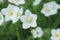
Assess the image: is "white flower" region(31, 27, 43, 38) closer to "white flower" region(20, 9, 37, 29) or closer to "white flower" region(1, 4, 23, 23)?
"white flower" region(20, 9, 37, 29)

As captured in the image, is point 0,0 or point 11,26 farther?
point 0,0

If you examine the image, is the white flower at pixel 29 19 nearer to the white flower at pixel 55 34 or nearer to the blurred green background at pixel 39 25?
the white flower at pixel 55 34

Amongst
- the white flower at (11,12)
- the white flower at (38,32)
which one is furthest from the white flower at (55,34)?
the white flower at (11,12)

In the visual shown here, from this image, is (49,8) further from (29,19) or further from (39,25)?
(29,19)

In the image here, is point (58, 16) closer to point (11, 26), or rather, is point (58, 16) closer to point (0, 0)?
point (11, 26)

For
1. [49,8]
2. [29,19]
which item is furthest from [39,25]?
[29,19]

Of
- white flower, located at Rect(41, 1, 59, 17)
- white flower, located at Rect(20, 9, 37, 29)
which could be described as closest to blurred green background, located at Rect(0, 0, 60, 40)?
white flower, located at Rect(41, 1, 59, 17)

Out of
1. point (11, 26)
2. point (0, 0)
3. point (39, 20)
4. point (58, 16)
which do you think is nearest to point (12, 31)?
point (11, 26)

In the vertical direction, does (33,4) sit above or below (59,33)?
above
